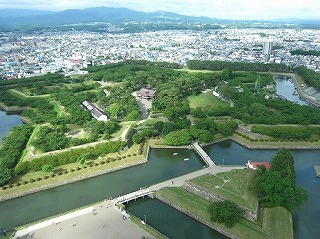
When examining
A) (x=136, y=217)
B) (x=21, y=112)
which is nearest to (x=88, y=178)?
(x=136, y=217)

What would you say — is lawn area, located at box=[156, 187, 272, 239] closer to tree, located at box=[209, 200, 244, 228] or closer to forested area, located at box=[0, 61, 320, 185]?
tree, located at box=[209, 200, 244, 228]

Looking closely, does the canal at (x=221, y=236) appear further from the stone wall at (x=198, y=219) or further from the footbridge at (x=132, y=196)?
the footbridge at (x=132, y=196)

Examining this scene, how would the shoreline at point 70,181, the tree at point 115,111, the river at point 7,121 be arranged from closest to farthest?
the shoreline at point 70,181
the tree at point 115,111
the river at point 7,121

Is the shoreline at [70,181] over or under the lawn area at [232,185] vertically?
under

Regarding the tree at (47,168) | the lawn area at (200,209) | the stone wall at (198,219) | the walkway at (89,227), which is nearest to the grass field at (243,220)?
the lawn area at (200,209)

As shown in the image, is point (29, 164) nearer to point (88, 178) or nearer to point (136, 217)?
point (88, 178)

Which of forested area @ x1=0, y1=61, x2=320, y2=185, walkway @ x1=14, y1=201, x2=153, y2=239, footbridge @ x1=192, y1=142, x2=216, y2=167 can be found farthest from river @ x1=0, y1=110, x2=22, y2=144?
footbridge @ x1=192, y1=142, x2=216, y2=167

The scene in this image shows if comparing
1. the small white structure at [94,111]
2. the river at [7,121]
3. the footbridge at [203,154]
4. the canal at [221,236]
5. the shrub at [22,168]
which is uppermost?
the small white structure at [94,111]
